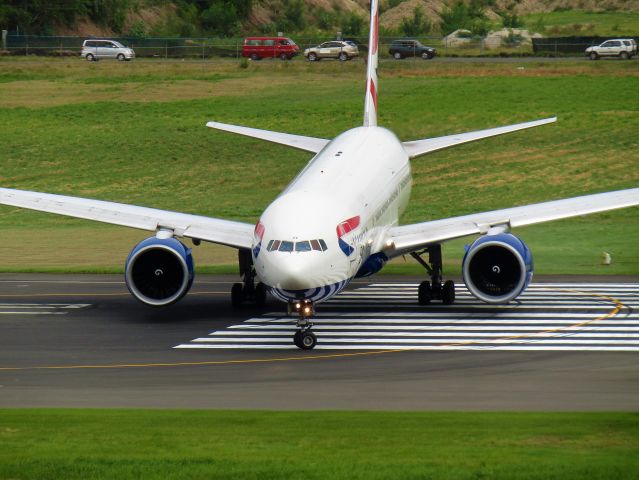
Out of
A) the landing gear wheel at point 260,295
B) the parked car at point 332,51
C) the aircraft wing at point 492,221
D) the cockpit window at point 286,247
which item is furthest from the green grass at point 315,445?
the parked car at point 332,51

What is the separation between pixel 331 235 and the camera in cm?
3212

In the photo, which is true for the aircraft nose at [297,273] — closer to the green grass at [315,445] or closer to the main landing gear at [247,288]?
the green grass at [315,445]

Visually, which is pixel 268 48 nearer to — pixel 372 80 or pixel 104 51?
pixel 104 51

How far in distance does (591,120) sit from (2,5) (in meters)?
68.4

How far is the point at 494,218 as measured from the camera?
3775cm

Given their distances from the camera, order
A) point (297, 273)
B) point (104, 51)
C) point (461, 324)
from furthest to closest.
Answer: point (104, 51)
point (461, 324)
point (297, 273)

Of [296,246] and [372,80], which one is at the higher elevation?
[372,80]

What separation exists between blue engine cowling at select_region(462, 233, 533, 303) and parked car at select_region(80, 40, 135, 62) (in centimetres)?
8396

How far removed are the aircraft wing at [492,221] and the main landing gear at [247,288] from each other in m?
4.01

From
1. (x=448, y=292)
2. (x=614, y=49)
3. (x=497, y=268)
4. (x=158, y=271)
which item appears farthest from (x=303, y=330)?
(x=614, y=49)

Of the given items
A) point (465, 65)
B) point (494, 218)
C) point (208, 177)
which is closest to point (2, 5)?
point (465, 65)

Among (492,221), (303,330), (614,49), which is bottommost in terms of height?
(303,330)

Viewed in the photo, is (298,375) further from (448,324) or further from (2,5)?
(2,5)

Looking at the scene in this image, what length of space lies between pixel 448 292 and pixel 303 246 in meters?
8.91
